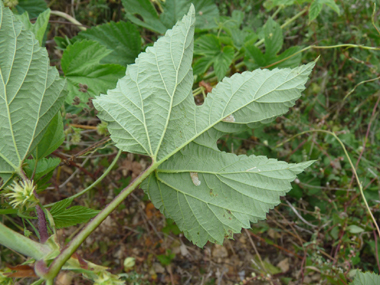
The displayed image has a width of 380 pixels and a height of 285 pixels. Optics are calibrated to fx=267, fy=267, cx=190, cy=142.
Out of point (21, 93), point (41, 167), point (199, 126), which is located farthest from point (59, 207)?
point (199, 126)

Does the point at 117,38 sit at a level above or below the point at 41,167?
above

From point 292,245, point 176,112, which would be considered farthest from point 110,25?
point 292,245

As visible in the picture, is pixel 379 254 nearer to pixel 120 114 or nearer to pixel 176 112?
pixel 176 112

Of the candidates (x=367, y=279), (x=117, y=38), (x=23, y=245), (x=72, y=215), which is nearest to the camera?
(x=23, y=245)

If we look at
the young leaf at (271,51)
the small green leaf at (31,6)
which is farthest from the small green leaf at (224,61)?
the small green leaf at (31,6)

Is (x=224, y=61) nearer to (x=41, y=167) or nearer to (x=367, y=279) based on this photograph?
(x=41, y=167)

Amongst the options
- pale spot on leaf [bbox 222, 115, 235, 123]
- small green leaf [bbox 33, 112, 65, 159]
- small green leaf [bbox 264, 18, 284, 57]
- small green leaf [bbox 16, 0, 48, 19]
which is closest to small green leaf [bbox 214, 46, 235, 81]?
small green leaf [bbox 264, 18, 284, 57]
